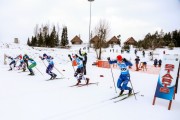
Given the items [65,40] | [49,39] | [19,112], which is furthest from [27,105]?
[65,40]

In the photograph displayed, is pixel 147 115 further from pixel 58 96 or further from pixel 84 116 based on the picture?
pixel 58 96

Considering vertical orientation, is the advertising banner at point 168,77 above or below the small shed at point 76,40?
below

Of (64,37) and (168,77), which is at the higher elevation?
(64,37)

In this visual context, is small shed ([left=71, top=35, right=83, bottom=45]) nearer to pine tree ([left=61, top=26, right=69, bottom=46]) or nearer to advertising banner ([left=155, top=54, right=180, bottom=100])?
pine tree ([left=61, top=26, right=69, bottom=46])

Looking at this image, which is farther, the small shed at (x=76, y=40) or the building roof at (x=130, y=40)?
the small shed at (x=76, y=40)

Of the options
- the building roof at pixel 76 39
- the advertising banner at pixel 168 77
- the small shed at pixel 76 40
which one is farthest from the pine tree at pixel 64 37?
the advertising banner at pixel 168 77

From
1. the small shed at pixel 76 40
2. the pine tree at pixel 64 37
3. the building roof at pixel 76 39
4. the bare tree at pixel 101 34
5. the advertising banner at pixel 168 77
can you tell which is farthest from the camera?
the building roof at pixel 76 39

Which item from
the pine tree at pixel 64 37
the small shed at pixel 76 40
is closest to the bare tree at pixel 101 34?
the pine tree at pixel 64 37

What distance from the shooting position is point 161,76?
21.1 ft

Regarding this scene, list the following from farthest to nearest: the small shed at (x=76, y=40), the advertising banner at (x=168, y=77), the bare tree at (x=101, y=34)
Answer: the small shed at (x=76, y=40) < the bare tree at (x=101, y=34) < the advertising banner at (x=168, y=77)

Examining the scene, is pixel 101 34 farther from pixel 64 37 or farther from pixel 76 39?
pixel 76 39

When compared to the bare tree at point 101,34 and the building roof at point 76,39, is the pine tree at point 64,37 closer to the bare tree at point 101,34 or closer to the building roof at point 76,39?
the building roof at point 76,39

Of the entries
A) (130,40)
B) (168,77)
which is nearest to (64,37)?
(130,40)

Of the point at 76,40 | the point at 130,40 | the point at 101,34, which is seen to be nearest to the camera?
the point at 101,34
